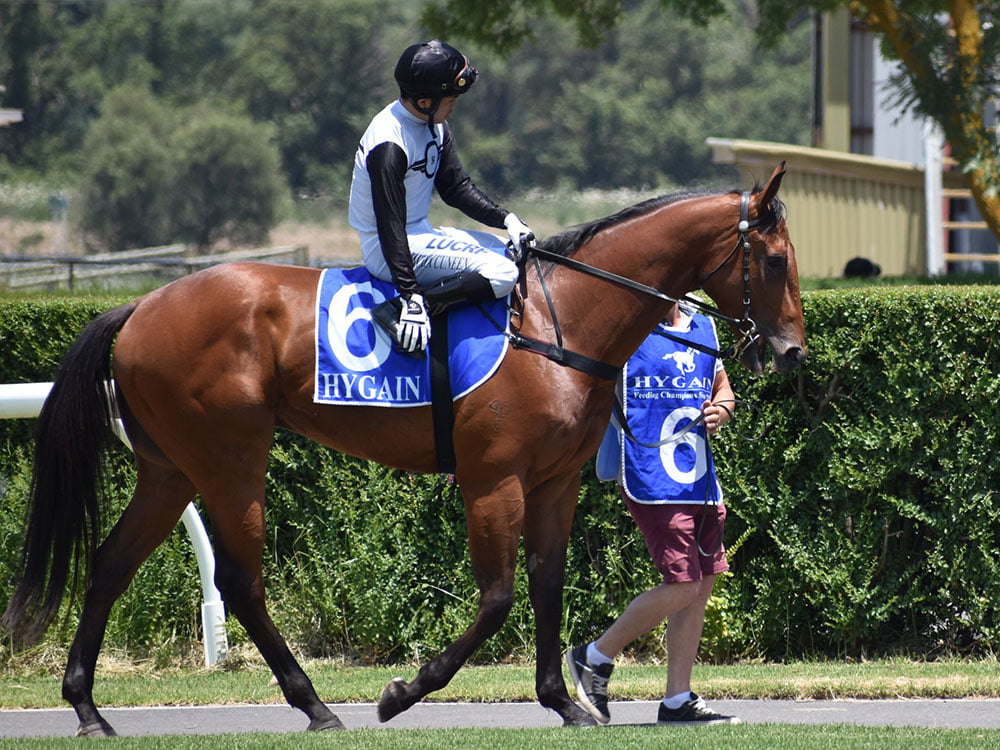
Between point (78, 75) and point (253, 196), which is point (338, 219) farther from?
point (78, 75)

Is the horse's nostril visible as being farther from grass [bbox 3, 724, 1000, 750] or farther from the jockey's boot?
grass [bbox 3, 724, 1000, 750]

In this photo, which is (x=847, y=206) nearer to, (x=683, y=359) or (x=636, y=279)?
(x=683, y=359)

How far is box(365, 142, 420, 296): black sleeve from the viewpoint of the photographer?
5.64 metres

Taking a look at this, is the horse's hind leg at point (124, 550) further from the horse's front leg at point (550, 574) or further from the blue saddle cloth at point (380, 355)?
the horse's front leg at point (550, 574)

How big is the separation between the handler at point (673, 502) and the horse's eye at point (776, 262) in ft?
1.94

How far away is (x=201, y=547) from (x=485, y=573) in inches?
91.9

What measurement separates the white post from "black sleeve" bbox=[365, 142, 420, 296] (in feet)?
47.3

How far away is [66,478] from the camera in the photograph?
20.4ft

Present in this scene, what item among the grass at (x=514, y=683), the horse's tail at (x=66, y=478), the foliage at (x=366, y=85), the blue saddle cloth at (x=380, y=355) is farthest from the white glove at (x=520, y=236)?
the foliage at (x=366, y=85)

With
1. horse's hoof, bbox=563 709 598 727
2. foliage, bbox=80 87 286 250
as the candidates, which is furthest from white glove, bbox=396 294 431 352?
foliage, bbox=80 87 286 250

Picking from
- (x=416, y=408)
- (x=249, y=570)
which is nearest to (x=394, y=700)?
(x=249, y=570)

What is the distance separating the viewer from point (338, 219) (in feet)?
196

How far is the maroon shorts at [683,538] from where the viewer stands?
6078mm

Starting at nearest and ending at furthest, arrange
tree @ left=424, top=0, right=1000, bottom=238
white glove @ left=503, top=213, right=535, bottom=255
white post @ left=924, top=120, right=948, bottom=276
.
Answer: white glove @ left=503, top=213, right=535, bottom=255 → tree @ left=424, top=0, right=1000, bottom=238 → white post @ left=924, top=120, right=948, bottom=276
